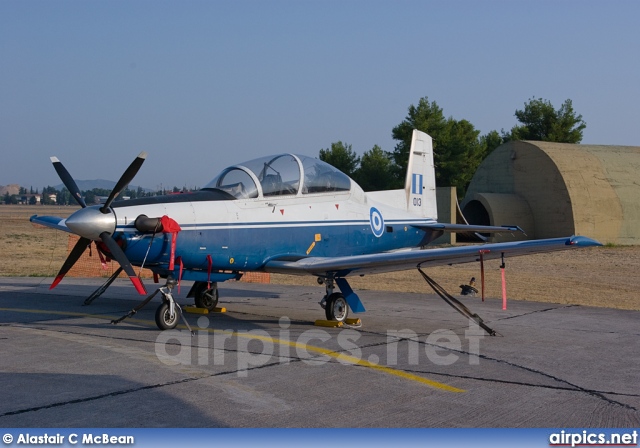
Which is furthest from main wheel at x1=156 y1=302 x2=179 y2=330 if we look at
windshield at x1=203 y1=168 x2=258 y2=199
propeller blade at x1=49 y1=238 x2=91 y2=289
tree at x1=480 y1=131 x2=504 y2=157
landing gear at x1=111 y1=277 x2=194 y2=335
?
tree at x1=480 y1=131 x2=504 y2=157

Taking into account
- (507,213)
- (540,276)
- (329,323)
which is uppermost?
(507,213)

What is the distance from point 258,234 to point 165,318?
6.61 ft

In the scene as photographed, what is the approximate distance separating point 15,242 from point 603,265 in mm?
31767

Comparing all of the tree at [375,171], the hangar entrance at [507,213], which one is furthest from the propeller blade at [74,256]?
the tree at [375,171]

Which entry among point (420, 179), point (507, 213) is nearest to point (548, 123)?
point (507, 213)

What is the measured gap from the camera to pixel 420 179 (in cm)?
1616

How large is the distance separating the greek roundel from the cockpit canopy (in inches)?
50.4

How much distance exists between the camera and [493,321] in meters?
12.5

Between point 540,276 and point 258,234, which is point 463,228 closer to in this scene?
point 258,234

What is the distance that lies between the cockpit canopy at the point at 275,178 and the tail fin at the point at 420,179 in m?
3.32

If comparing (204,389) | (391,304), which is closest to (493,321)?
(391,304)

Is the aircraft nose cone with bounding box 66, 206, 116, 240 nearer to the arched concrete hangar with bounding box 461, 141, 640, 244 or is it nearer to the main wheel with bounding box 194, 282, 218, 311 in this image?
the main wheel with bounding box 194, 282, 218, 311

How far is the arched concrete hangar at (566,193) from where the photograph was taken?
3406 cm

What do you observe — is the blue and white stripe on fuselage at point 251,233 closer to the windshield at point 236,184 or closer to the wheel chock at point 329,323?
the windshield at point 236,184
